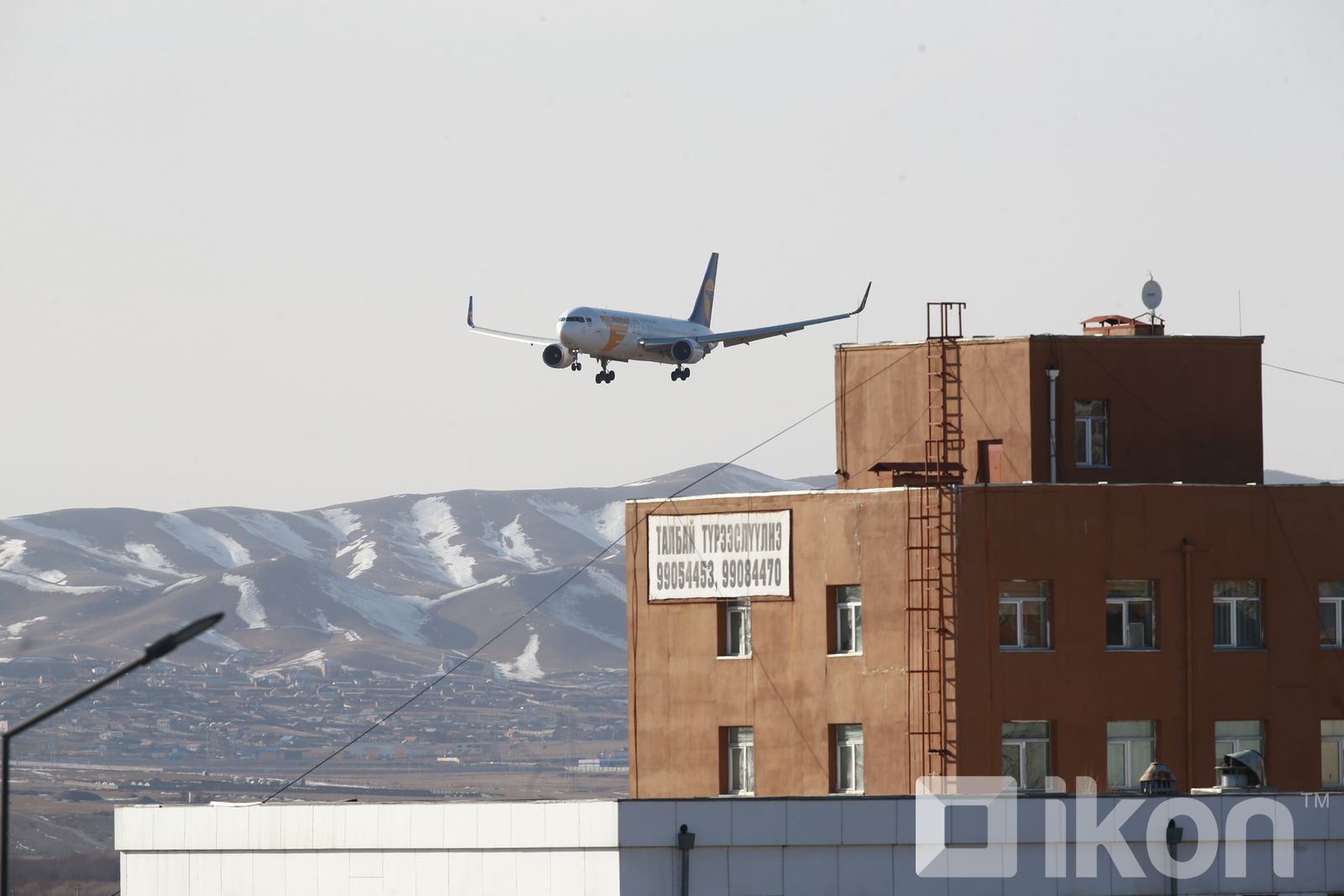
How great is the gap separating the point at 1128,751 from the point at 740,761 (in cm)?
949

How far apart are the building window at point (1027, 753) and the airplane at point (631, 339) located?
40.3m

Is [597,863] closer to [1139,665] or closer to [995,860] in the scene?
[995,860]

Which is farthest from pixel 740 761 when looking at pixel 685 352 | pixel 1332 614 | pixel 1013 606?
pixel 685 352

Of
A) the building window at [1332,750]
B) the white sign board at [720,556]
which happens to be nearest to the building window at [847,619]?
the white sign board at [720,556]

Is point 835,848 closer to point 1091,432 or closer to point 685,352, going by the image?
point 1091,432

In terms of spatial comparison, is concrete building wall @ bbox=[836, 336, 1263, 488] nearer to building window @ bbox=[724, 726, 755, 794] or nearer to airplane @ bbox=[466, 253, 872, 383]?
building window @ bbox=[724, 726, 755, 794]

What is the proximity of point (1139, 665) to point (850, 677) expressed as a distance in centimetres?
669

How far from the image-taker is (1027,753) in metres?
50.9

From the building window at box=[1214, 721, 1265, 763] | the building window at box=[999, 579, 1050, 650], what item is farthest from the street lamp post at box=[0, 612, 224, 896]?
the building window at box=[1214, 721, 1265, 763]

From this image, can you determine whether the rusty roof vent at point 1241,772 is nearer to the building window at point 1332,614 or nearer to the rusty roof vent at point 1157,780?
the rusty roof vent at point 1157,780

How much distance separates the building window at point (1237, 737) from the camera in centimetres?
5172

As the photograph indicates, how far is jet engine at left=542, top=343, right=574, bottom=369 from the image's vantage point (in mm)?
96938

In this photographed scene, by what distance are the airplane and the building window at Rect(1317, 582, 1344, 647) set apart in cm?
3793

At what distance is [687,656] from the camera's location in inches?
2194
